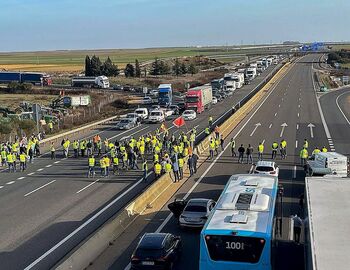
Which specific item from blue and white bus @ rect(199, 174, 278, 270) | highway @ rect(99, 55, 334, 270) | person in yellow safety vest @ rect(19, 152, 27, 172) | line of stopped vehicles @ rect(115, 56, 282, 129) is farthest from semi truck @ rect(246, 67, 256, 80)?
blue and white bus @ rect(199, 174, 278, 270)

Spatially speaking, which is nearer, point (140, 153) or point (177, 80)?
point (140, 153)

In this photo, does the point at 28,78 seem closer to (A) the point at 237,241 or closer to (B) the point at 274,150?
(B) the point at 274,150

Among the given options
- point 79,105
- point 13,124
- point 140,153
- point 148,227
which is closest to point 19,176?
point 140,153

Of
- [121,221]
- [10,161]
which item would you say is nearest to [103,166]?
[10,161]

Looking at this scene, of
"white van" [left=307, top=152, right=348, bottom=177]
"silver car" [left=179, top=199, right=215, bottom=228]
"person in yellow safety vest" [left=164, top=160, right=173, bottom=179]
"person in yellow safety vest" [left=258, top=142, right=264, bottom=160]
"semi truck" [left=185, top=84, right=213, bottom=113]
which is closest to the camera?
"silver car" [left=179, top=199, right=215, bottom=228]

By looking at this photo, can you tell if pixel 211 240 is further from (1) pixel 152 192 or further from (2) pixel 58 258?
(1) pixel 152 192

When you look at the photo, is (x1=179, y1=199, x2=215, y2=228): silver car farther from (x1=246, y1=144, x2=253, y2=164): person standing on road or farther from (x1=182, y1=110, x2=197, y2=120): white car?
(x1=182, y1=110, x2=197, y2=120): white car
